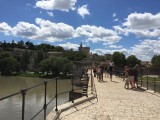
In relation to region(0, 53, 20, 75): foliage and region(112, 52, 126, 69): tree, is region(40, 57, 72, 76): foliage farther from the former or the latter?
region(0, 53, 20, 75): foliage

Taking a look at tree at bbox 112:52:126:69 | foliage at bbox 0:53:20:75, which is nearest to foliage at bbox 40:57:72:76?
tree at bbox 112:52:126:69

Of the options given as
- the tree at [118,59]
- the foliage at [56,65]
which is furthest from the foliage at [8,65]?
the tree at [118,59]

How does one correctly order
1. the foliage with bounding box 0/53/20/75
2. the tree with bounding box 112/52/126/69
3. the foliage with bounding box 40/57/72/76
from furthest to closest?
the foliage with bounding box 0/53/20/75 < the foliage with bounding box 40/57/72/76 < the tree with bounding box 112/52/126/69

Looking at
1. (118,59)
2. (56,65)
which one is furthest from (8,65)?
(118,59)

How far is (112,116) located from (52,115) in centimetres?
222

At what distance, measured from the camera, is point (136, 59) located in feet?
449

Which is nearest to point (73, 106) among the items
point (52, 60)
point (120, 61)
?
point (120, 61)

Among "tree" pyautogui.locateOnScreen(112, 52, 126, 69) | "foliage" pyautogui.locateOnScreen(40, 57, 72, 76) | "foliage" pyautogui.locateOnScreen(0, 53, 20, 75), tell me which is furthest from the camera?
"foliage" pyautogui.locateOnScreen(0, 53, 20, 75)

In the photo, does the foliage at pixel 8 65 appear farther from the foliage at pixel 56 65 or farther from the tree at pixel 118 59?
the tree at pixel 118 59

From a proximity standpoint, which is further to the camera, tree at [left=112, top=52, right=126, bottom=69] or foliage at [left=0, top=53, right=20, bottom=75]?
foliage at [left=0, top=53, right=20, bottom=75]

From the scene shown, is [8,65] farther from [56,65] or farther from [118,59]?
[118,59]

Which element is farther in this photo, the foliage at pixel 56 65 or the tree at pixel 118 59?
the foliage at pixel 56 65

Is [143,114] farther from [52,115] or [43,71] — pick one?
[43,71]

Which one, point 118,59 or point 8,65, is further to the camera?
point 8,65
